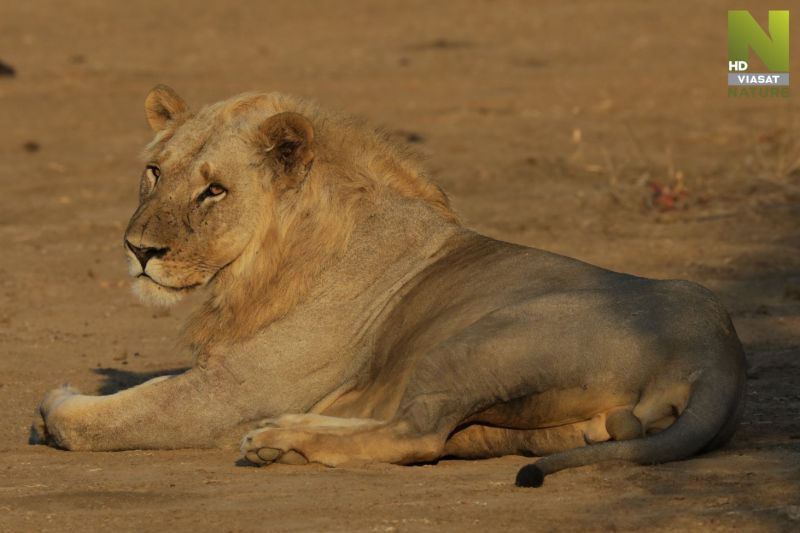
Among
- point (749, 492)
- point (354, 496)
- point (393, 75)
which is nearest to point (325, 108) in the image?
point (354, 496)

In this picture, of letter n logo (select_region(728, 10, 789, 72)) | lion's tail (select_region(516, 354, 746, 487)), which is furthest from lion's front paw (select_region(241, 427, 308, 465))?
letter n logo (select_region(728, 10, 789, 72))

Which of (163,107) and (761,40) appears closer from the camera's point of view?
(163,107)

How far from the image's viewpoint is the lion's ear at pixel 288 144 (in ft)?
20.1

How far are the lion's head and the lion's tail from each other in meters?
1.54

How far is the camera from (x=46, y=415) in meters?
6.22

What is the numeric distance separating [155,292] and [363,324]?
0.79 metres

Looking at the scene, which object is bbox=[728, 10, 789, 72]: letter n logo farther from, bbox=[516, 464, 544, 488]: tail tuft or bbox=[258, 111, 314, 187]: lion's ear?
bbox=[516, 464, 544, 488]: tail tuft

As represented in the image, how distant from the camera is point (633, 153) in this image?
45.1 feet

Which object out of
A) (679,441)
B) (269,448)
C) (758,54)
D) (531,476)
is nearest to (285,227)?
(269,448)

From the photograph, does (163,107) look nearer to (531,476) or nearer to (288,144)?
(288,144)

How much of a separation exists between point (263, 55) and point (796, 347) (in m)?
12.6

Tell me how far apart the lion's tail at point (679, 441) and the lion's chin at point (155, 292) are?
1770mm

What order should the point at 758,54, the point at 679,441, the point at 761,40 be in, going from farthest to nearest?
1. the point at 761,40
2. the point at 758,54
3. the point at 679,441

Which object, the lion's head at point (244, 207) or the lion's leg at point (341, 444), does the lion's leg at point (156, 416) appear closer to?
the lion's head at point (244, 207)
